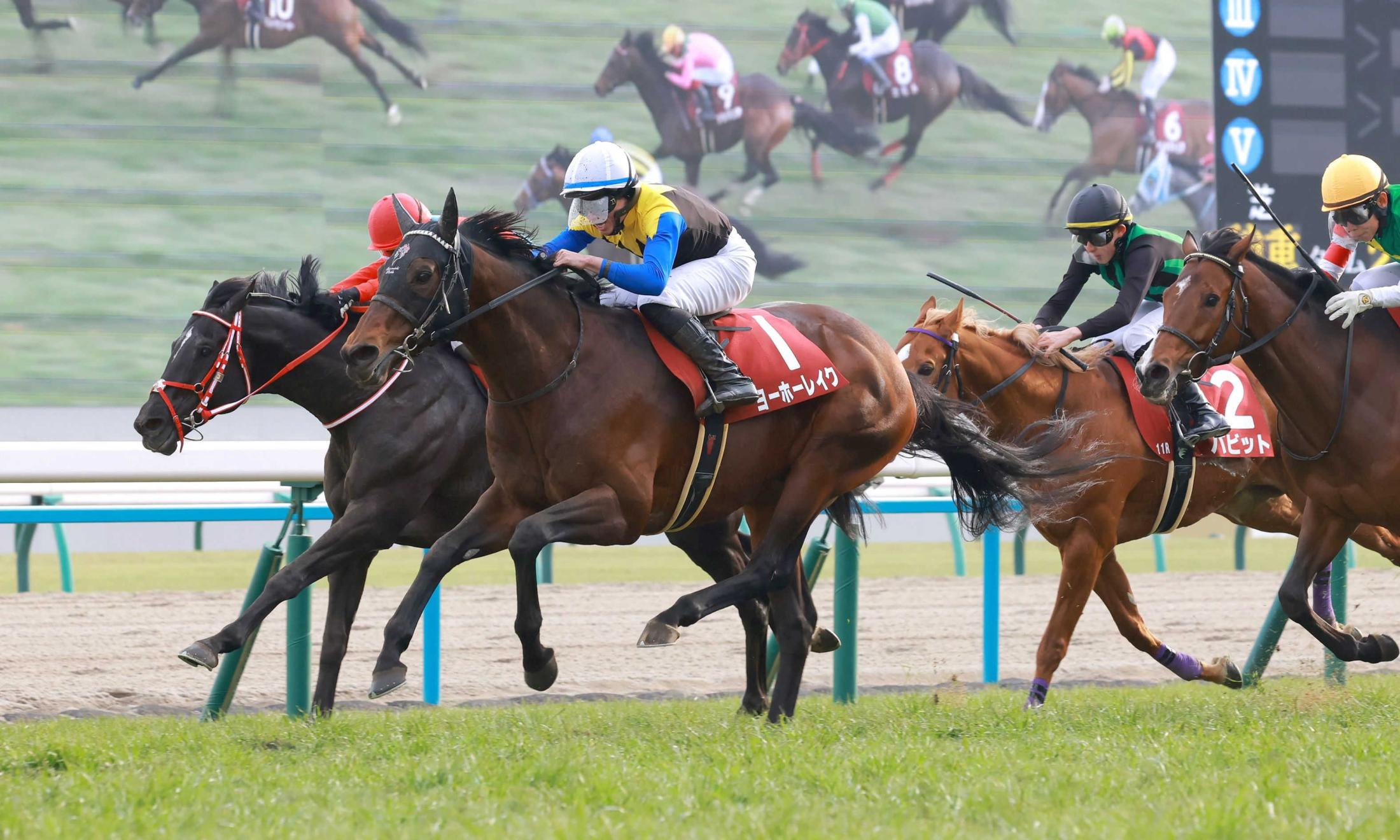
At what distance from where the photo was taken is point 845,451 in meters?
4.87

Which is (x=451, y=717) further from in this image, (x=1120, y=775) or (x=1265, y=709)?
(x=1265, y=709)

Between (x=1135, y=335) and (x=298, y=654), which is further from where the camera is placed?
(x=1135, y=335)

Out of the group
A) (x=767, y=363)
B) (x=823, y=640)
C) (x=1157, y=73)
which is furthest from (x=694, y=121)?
(x=767, y=363)

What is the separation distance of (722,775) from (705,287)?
1.75 meters

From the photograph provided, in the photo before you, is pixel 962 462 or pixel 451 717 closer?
pixel 451 717

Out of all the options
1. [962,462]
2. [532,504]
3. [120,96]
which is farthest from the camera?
[120,96]

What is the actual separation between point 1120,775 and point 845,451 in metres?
1.63

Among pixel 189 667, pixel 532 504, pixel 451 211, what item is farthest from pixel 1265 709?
pixel 189 667

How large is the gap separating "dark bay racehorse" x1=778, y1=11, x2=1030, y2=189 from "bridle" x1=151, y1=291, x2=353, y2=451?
42.8ft

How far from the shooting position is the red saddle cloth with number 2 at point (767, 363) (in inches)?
179

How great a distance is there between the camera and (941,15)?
18.1 m

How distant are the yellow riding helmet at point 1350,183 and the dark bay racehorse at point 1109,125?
41.9 feet

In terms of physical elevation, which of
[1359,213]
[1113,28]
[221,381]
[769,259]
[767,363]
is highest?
[1359,213]

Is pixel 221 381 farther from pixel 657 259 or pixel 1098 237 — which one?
pixel 1098 237
